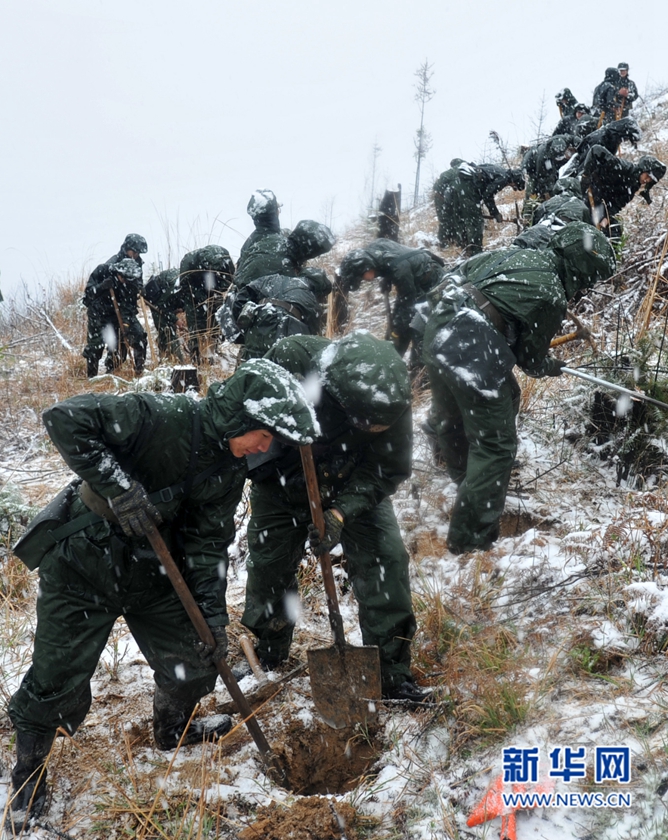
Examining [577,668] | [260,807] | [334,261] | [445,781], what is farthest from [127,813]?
[334,261]

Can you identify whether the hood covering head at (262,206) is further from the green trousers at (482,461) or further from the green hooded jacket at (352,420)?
the green hooded jacket at (352,420)

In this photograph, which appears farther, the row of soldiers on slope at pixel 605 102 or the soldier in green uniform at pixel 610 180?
the row of soldiers on slope at pixel 605 102

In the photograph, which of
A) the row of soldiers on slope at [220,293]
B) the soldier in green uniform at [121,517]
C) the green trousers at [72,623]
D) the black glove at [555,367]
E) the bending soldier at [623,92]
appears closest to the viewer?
the soldier in green uniform at [121,517]

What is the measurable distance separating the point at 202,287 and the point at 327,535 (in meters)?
5.22

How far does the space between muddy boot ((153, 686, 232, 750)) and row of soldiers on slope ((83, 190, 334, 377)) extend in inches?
101

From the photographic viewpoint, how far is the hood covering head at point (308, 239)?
17.5 ft

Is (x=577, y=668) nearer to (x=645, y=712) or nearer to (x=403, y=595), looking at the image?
(x=645, y=712)

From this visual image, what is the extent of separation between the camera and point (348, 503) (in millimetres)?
3037

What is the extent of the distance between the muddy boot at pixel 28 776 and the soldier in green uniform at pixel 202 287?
5.04 m

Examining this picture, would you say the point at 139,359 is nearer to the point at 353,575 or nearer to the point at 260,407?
the point at 353,575

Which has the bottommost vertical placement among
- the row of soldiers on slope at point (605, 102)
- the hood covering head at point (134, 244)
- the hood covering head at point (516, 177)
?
the hood covering head at point (134, 244)

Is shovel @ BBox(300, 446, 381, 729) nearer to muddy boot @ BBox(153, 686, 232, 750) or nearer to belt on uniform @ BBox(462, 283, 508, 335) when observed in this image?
muddy boot @ BBox(153, 686, 232, 750)

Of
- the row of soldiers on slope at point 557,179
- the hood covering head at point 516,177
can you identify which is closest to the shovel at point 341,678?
the row of soldiers on slope at point 557,179

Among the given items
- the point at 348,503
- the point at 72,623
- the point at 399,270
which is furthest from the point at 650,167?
the point at 72,623
